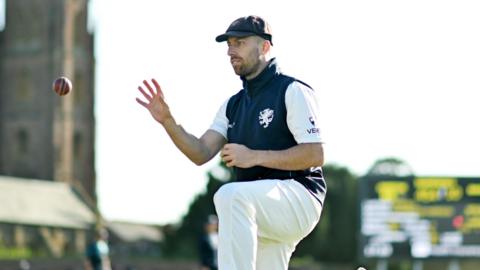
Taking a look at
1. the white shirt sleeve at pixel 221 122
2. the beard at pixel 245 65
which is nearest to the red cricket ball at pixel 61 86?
the white shirt sleeve at pixel 221 122

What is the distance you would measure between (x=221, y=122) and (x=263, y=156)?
83cm

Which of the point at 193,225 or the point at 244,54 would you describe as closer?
the point at 244,54

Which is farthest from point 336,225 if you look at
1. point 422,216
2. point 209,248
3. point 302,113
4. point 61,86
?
point 302,113

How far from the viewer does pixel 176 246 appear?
402ft

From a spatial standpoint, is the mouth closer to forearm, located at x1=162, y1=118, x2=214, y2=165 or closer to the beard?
the beard

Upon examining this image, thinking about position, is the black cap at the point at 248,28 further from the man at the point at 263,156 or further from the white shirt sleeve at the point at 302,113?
the white shirt sleeve at the point at 302,113

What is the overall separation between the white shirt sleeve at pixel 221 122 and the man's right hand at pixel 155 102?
515 mm

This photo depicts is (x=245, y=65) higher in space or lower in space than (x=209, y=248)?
higher

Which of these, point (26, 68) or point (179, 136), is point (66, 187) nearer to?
point (26, 68)

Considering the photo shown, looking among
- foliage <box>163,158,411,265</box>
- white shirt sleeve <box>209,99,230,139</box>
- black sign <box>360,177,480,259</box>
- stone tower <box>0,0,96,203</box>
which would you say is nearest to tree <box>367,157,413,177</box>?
foliage <box>163,158,411,265</box>

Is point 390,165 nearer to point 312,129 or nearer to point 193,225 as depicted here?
point 193,225

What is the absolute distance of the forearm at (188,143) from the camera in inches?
307

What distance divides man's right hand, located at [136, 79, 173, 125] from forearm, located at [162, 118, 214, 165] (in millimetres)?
A: 84

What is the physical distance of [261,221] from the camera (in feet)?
24.0
